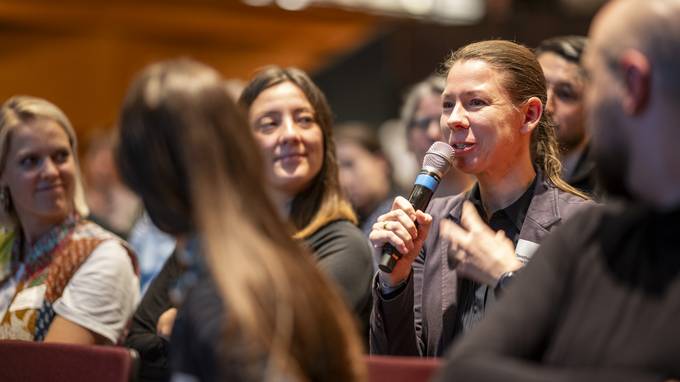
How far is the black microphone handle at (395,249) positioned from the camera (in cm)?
207

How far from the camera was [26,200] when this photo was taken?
2871mm

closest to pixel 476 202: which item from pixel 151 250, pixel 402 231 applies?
pixel 402 231

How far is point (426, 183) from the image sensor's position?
2.17m

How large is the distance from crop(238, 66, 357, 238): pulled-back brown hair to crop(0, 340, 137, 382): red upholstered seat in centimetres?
79

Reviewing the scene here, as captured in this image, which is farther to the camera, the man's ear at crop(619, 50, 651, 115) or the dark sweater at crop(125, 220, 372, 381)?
the dark sweater at crop(125, 220, 372, 381)

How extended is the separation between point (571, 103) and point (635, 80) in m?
1.78

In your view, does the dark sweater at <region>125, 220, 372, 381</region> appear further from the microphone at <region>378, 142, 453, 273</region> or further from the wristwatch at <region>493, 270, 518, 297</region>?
the wristwatch at <region>493, 270, 518, 297</region>

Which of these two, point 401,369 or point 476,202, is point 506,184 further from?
point 401,369

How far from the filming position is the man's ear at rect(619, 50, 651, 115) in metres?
1.33

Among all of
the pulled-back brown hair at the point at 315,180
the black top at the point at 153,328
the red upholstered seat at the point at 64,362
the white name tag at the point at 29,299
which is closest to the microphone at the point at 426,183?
the pulled-back brown hair at the point at 315,180

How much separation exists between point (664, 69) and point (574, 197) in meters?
0.95

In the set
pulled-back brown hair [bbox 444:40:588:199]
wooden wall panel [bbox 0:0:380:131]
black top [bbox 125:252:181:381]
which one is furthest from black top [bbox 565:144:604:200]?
wooden wall panel [bbox 0:0:380:131]

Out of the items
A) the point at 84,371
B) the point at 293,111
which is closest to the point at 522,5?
the point at 293,111

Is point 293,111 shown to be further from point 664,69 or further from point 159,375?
point 664,69
